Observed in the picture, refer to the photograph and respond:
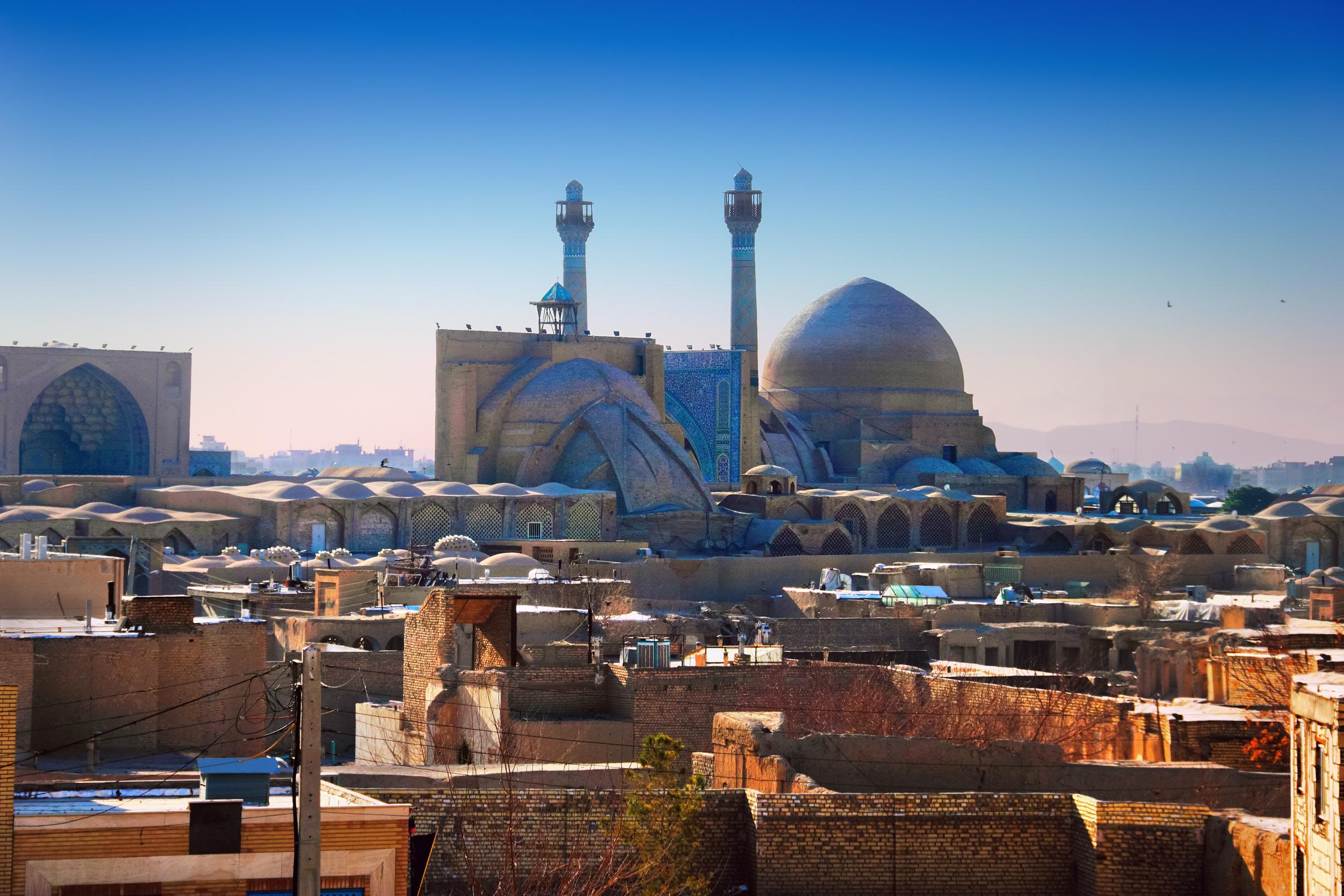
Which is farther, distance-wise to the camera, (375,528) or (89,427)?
(89,427)

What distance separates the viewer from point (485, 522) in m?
35.4

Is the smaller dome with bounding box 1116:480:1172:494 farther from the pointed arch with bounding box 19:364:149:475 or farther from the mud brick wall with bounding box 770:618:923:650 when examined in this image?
the mud brick wall with bounding box 770:618:923:650

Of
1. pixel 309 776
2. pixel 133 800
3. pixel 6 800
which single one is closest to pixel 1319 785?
pixel 309 776

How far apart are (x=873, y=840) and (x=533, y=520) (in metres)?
25.5

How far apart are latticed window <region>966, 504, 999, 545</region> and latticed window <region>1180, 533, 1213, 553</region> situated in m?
4.15

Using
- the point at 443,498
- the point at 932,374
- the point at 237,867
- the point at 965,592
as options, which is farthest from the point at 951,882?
the point at 932,374

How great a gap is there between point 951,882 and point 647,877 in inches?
66.6

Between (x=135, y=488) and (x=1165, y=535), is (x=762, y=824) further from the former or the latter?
(x=1165, y=535)

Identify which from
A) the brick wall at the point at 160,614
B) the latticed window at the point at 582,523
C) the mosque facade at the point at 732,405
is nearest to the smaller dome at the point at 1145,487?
the mosque facade at the point at 732,405

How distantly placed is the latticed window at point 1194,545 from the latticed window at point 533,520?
13591 mm

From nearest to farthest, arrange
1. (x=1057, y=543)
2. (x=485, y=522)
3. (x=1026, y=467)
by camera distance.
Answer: (x=485, y=522), (x=1057, y=543), (x=1026, y=467)

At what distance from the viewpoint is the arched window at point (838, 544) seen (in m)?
39.1

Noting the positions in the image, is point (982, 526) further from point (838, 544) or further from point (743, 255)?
point (743, 255)

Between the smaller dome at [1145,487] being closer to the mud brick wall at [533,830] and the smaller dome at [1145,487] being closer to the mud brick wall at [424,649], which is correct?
the mud brick wall at [424,649]
